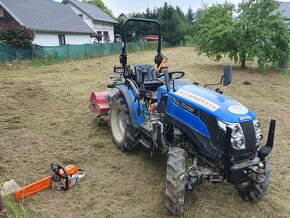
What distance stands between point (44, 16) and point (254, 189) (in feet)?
85.4

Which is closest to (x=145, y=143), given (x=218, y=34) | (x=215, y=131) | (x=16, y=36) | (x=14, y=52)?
(x=215, y=131)

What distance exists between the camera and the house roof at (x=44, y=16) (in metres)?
22.5

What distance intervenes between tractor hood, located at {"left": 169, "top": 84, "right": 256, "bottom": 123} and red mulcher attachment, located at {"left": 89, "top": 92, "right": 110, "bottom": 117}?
2.14 metres

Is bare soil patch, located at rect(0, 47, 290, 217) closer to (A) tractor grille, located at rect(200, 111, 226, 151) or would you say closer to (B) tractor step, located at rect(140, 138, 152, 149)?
(B) tractor step, located at rect(140, 138, 152, 149)

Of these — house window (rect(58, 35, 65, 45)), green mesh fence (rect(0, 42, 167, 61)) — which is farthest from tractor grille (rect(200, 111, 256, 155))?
house window (rect(58, 35, 65, 45))

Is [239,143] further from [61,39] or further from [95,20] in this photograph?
[95,20]

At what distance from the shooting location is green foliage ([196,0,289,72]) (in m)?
13.6

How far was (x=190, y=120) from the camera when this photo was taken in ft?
11.1

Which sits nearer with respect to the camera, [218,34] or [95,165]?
[95,165]

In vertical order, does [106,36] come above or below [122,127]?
above

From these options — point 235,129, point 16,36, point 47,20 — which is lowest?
point 235,129

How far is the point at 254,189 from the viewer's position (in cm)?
338

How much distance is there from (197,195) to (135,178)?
2.89ft

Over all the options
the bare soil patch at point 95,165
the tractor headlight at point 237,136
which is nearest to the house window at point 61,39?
the bare soil patch at point 95,165
